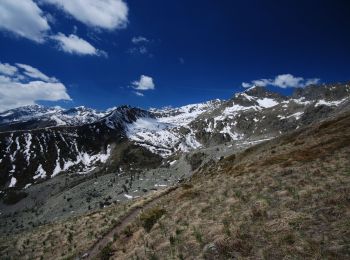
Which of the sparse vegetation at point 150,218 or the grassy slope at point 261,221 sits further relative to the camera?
the sparse vegetation at point 150,218

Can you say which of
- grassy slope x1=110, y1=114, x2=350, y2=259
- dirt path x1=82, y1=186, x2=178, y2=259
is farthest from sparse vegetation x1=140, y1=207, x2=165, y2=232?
dirt path x1=82, y1=186, x2=178, y2=259

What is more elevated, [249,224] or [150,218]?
[249,224]

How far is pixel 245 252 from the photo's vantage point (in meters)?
13.3

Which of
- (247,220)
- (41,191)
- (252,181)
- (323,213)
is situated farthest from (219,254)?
(41,191)

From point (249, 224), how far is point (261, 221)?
0.65 meters

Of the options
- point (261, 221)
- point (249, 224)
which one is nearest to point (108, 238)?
point (249, 224)

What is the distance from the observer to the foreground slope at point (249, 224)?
43.6 feet

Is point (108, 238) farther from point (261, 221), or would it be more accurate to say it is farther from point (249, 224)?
point (261, 221)

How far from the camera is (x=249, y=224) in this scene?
1608cm

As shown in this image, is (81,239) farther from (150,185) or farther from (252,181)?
(150,185)

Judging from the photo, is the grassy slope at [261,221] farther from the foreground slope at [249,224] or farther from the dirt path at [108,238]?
the dirt path at [108,238]

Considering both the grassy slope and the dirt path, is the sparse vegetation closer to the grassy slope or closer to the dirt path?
the grassy slope

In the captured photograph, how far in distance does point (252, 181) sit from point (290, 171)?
11.2ft

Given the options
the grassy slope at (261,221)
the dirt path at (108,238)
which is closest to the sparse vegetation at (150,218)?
the grassy slope at (261,221)
